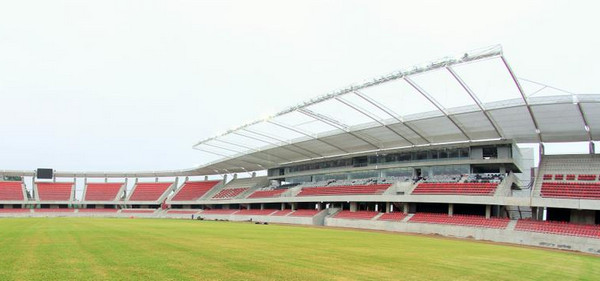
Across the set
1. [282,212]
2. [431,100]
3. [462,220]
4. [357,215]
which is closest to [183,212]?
[282,212]

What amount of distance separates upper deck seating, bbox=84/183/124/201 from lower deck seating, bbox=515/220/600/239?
7561 cm

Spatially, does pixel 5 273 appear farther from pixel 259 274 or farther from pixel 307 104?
pixel 307 104

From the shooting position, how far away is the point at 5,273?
913 centimetres

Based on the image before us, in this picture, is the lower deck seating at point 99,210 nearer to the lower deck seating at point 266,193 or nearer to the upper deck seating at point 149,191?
the upper deck seating at point 149,191

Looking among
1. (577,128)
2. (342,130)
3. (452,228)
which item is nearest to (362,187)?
(342,130)

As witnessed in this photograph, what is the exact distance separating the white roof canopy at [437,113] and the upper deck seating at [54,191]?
1821 inches

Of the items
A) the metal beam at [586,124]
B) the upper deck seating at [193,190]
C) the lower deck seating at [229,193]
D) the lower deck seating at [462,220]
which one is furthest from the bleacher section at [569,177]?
the upper deck seating at [193,190]

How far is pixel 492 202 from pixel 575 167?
30.0 ft

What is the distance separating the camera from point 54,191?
81750 mm

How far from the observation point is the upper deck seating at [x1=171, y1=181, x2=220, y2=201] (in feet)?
268

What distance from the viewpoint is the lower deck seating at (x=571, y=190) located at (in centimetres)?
3253

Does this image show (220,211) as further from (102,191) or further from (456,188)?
(456,188)

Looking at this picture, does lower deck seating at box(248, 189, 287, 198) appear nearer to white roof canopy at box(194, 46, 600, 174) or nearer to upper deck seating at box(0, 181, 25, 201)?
white roof canopy at box(194, 46, 600, 174)

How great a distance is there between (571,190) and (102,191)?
82.5 metres
